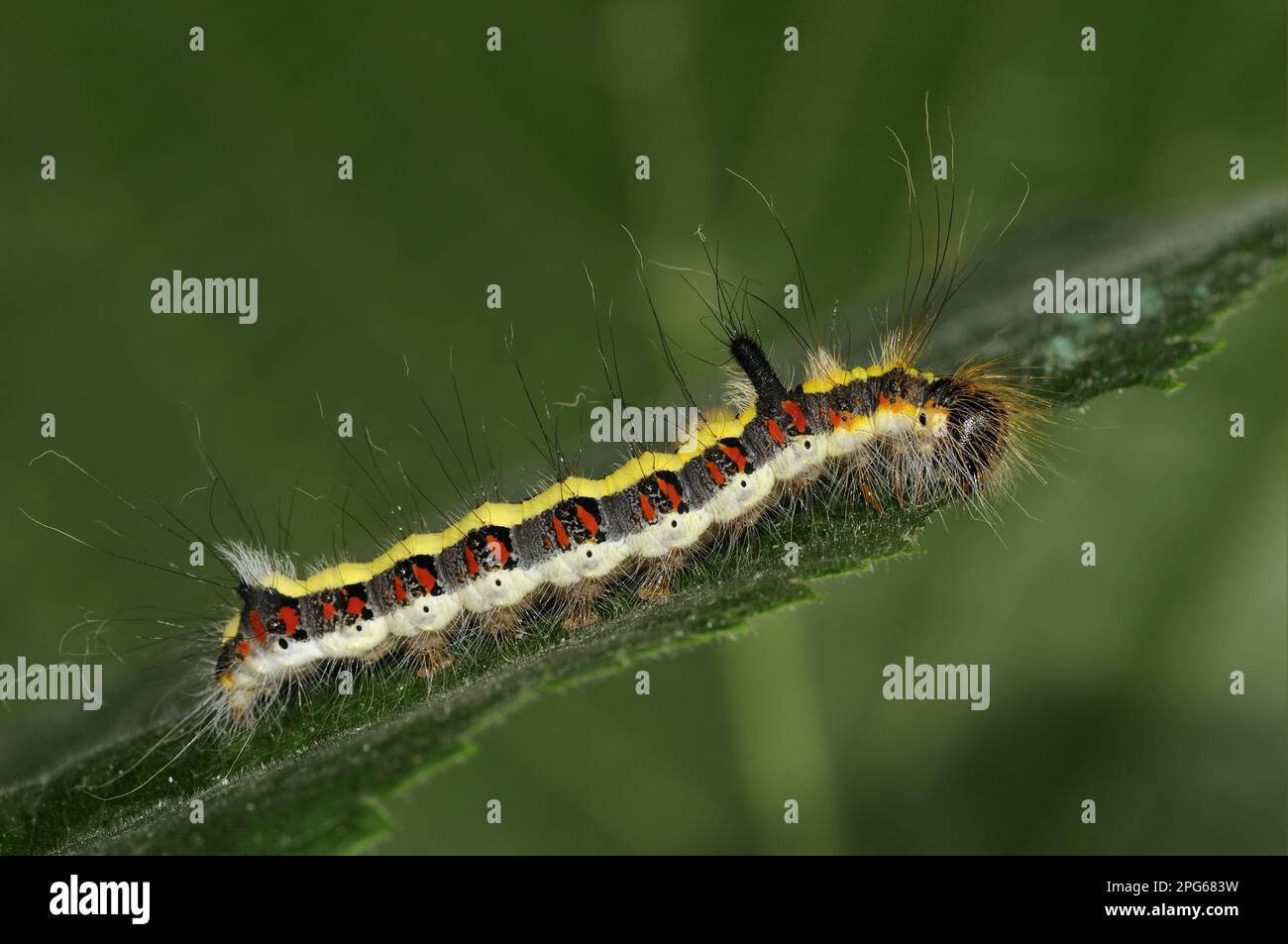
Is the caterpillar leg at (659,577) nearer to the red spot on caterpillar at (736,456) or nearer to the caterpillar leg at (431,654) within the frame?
the red spot on caterpillar at (736,456)

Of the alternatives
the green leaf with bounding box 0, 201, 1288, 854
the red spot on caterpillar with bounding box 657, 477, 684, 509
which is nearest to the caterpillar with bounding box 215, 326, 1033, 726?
the red spot on caterpillar with bounding box 657, 477, 684, 509

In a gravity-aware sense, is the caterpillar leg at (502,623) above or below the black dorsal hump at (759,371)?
below

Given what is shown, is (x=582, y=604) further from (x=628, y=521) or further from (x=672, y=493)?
(x=672, y=493)

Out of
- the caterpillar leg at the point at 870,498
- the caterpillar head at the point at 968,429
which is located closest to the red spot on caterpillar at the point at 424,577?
the caterpillar leg at the point at 870,498

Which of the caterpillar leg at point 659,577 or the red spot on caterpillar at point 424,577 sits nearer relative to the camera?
the caterpillar leg at point 659,577

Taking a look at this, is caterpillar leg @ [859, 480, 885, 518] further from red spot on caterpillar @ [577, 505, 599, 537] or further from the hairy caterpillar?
red spot on caterpillar @ [577, 505, 599, 537]

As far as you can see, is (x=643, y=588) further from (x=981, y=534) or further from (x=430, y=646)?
(x=981, y=534)
